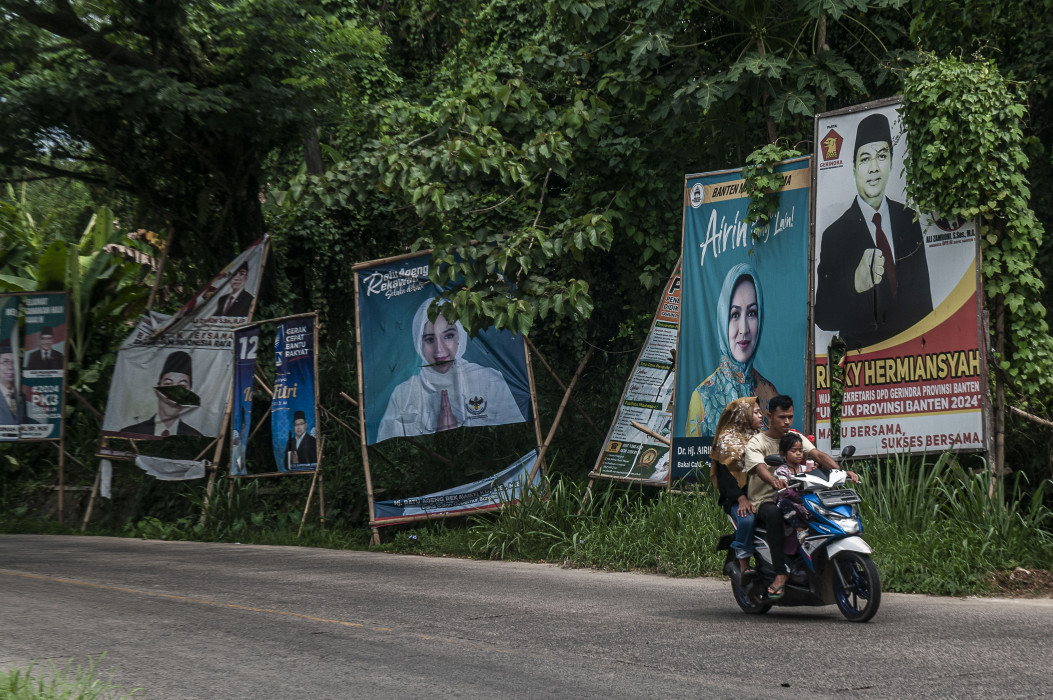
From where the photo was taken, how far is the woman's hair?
7773 millimetres

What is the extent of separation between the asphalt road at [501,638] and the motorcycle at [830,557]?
0.19 m

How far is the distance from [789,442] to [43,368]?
47.1 feet

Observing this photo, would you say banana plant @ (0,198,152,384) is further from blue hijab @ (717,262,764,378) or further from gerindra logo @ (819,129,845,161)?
gerindra logo @ (819,129,845,161)

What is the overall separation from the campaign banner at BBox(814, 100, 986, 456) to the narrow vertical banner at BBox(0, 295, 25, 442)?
43.9 feet

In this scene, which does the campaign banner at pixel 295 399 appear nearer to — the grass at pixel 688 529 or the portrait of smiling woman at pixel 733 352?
the grass at pixel 688 529

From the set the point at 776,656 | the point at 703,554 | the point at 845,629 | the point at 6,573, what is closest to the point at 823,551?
the point at 845,629

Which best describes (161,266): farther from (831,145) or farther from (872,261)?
(872,261)

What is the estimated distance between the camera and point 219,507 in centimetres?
1644

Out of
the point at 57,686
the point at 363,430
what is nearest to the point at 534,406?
the point at 363,430

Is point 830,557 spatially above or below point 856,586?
above

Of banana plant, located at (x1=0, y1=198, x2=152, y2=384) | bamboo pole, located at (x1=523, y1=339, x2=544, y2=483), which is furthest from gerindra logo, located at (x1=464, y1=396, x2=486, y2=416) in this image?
banana plant, located at (x1=0, y1=198, x2=152, y2=384)

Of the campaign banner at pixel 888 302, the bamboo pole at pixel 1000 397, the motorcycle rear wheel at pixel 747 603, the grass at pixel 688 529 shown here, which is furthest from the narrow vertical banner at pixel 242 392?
the bamboo pole at pixel 1000 397

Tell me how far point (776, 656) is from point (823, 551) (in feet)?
4.59

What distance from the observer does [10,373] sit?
1802 cm
